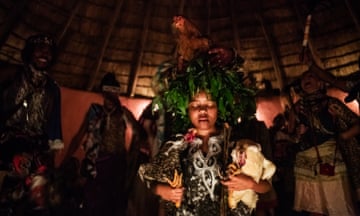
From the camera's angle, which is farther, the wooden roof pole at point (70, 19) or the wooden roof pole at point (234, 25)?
the wooden roof pole at point (234, 25)

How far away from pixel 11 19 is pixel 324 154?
504 cm

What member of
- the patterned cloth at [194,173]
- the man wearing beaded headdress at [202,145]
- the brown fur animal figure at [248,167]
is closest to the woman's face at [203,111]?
the man wearing beaded headdress at [202,145]

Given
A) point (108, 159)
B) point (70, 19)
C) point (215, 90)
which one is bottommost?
point (108, 159)

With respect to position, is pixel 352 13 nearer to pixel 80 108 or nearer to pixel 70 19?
pixel 70 19

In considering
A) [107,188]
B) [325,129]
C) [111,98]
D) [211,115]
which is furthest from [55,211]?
[325,129]

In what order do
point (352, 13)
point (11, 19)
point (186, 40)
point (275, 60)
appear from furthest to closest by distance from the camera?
point (275, 60)
point (352, 13)
point (11, 19)
point (186, 40)

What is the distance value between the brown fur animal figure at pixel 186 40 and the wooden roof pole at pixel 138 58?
9.26 ft

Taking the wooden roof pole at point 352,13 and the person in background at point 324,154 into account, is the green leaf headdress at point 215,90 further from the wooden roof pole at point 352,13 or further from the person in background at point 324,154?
the wooden roof pole at point 352,13

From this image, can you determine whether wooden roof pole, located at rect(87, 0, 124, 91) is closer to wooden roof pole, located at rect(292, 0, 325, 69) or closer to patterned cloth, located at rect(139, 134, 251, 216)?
wooden roof pole, located at rect(292, 0, 325, 69)

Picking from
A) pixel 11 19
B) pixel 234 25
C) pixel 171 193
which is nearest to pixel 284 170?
pixel 171 193

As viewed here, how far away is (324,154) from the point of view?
399 centimetres

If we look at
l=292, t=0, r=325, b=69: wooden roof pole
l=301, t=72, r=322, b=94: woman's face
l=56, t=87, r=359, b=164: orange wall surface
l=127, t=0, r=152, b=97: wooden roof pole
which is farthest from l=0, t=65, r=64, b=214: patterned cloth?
l=292, t=0, r=325, b=69: wooden roof pole

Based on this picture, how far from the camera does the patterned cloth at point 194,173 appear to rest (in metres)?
2.84

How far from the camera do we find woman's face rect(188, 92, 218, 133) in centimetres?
298
